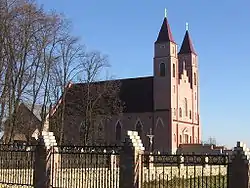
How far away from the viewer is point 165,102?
61.4 m

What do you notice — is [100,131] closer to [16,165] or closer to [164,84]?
[164,84]

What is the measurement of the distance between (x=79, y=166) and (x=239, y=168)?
240 inches

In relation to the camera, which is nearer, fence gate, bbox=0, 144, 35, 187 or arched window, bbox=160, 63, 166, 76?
fence gate, bbox=0, 144, 35, 187

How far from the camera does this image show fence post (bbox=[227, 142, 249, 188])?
1216 cm

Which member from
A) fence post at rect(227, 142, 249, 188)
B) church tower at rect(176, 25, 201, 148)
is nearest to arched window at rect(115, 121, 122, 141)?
church tower at rect(176, 25, 201, 148)

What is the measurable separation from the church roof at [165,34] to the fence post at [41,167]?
46.6 m

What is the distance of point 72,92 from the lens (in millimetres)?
59781

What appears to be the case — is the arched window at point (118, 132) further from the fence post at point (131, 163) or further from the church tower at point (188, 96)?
the fence post at point (131, 163)

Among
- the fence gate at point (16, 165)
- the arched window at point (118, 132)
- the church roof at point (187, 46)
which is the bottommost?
the fence gate at point (16, 165)

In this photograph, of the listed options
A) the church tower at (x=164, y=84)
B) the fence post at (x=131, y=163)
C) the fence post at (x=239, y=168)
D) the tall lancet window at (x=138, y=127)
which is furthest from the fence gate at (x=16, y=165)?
the tall lancet window at (x=138, y=127)

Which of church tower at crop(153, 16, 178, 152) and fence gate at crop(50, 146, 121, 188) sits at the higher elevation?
church tower at crop(153, 16, 178, 152)

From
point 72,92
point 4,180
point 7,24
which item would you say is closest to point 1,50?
point 7,24

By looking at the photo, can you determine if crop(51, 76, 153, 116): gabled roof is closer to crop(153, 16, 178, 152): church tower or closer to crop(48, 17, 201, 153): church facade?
crop(48, 17, 201, 153): church facade

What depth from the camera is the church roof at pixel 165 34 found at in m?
61.3
